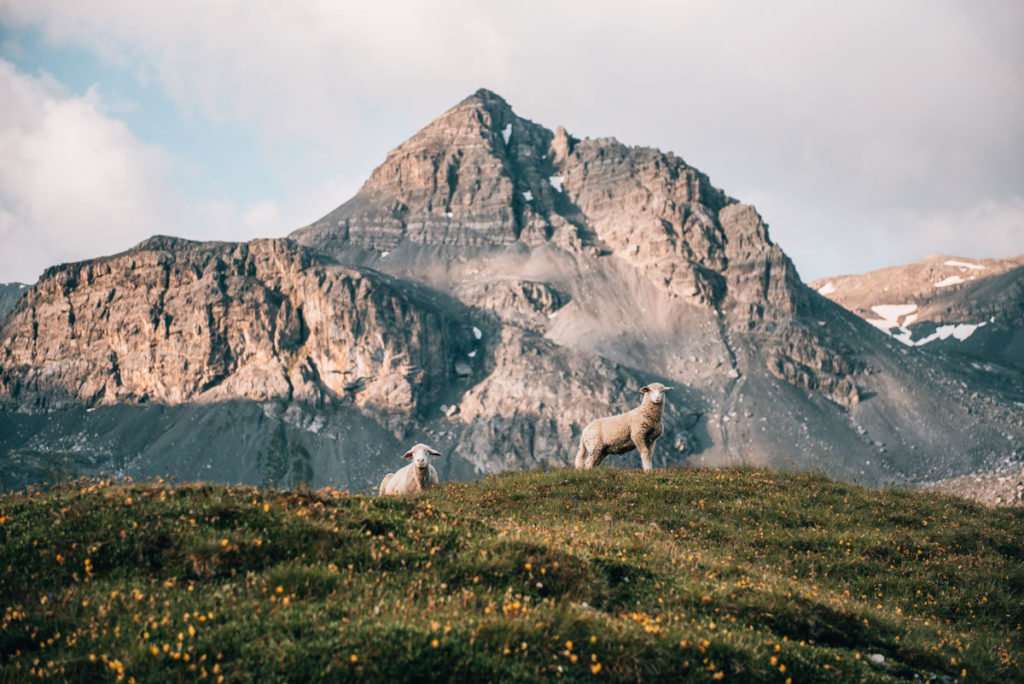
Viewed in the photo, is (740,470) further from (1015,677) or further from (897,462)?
(897,462)

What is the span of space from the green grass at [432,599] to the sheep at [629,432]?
9.73m

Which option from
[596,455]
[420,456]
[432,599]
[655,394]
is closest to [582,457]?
[596,455]

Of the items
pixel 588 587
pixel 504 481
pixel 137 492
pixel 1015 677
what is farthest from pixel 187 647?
pixel 504 481

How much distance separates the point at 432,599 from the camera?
343 inches

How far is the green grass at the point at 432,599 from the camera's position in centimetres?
747

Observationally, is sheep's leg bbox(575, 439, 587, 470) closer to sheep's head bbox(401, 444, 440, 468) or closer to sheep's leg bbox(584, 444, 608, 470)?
sheep's leg bbox(584, 444, 608, 470)

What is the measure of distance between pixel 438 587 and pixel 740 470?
669 inches

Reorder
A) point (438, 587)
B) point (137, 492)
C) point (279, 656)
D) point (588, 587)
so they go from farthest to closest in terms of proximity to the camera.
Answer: point (137, 492) → point (588, 587) → point (438, 587) → point (279, 656)

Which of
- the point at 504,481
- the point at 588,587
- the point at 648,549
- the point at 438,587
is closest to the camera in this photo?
the point at 438,587

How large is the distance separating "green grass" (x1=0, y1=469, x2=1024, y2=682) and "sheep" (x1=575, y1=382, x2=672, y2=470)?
9.73m

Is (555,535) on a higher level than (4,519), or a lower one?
lower

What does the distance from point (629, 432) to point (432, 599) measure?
697 inches

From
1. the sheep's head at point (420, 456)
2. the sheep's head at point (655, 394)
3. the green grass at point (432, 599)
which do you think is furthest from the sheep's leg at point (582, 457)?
the green grass at point (432, 599)

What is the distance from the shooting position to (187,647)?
7.24 m
